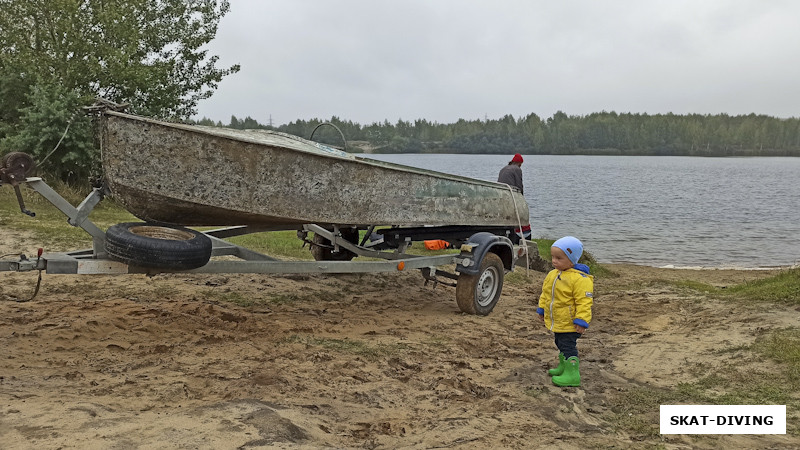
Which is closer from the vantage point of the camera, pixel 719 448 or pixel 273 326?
pixel 719 448

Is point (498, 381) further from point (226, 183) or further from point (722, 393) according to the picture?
point (226, 183)

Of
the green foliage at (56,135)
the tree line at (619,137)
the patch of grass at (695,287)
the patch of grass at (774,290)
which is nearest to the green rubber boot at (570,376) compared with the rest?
the patch of grass at (774,290)

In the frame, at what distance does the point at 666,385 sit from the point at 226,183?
3.95 metres

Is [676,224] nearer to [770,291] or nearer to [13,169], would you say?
[770,291]

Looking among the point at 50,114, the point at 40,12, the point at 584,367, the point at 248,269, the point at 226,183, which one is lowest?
the point at 584,367

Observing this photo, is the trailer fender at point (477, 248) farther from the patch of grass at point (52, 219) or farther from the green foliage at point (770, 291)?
the patch of grass at point (52, 219)

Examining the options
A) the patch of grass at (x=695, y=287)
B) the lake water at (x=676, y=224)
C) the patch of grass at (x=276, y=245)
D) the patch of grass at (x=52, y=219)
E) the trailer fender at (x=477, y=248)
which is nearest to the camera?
the trailer fender at (x=477, y=248)

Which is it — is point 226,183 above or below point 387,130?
below

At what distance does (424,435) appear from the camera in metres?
4.07

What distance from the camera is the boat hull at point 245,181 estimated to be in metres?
5.34

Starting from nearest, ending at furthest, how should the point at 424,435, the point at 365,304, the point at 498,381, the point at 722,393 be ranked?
the point at 424,435 → the point at 722,393 → the point at 498,381 → the point at 365,304

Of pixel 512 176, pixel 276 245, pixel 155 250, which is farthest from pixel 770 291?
pixel 276 245

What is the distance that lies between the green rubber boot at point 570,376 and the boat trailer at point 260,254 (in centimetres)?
219

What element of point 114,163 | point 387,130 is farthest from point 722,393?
point 387,130
